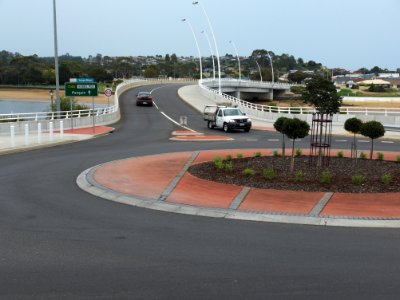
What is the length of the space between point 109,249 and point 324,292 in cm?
329

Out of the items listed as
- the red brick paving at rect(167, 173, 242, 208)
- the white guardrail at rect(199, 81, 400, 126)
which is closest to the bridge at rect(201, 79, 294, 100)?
the white guardrail at rect(199, 81, 400, 126)

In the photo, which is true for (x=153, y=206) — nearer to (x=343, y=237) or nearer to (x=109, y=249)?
(x=109, y=249)

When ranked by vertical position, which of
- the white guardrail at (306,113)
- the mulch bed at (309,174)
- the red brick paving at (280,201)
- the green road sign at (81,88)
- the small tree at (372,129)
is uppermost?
the green road sign at (81,88)

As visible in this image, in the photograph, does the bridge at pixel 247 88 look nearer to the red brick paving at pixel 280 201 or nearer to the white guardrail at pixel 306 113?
the white guardrail at pixel 306 113

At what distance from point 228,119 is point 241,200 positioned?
24190 millimetres

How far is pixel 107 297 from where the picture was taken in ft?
17.9

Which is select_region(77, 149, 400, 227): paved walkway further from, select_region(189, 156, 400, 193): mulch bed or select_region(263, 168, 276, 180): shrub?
select_region(263, 168, 276, 180): shrub

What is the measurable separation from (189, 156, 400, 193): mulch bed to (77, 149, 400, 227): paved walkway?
1.37ft

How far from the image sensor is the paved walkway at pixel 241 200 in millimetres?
9375

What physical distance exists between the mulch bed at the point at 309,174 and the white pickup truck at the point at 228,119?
18536mm

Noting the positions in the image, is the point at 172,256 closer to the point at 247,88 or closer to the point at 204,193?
the point at 204,193

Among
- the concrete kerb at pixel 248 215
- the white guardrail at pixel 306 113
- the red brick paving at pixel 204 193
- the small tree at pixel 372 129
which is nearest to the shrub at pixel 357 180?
the concrete kerb at pixel 248 215

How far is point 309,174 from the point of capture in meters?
12.6

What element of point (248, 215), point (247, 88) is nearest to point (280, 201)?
point (248, 215)
